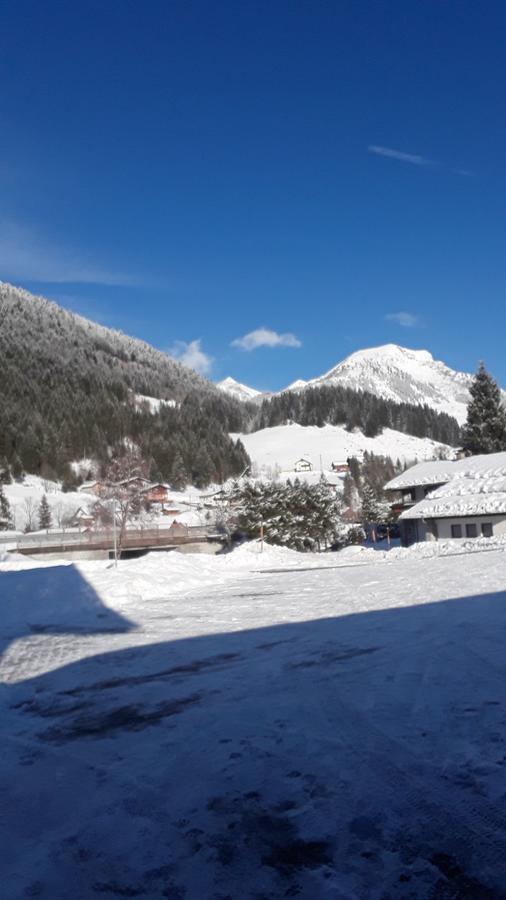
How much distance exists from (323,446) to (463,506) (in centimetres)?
11960

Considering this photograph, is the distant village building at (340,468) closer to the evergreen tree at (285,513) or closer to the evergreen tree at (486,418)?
the evergreen tree at (486,418)

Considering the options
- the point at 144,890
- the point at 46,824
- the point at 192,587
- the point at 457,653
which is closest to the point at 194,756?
the point at 46,824

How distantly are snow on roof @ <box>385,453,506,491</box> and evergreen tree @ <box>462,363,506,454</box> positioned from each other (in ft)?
30.8

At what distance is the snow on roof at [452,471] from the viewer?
41594 mm

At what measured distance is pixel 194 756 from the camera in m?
4.94

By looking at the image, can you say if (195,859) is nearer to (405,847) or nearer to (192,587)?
(405,847)

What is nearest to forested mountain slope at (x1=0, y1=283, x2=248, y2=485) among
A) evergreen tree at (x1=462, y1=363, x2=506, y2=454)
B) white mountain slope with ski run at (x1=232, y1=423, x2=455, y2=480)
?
white mountain slope with ski run at (x1=232, y1=423, x2=455, y2=480)

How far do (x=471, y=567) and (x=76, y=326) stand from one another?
153 meters

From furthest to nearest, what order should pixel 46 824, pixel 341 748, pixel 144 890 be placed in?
1. pixel 341 748
2. pixel 46 824
3. pixel 144 890

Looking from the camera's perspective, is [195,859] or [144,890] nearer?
[144,890]

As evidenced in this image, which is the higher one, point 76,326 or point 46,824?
point 76,326

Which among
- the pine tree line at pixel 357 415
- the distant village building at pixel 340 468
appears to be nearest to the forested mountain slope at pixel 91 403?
the pine tree line at pixel 357 415

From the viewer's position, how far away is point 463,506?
37062mm

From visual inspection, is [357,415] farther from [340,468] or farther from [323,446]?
[340,468]
